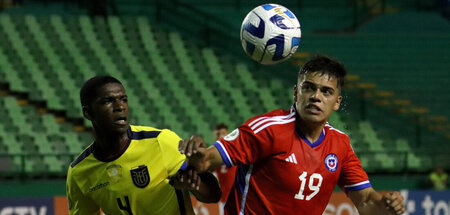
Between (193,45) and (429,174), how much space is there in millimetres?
6252

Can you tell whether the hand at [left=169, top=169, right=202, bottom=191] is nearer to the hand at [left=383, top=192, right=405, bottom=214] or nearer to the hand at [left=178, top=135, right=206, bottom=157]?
the hand at [left=178, top=135, right=206, bottom=157]

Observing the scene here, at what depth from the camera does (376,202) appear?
4980 millimetres

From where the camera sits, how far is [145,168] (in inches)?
212

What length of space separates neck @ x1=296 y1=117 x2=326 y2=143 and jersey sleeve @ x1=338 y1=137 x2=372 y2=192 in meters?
0.28

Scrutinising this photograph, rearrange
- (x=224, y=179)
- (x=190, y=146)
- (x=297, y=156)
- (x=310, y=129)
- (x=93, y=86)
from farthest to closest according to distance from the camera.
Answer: (x=224, y=179)
(x=93, y=86)
(x=310, y=129)
(x=297, y=156)
(x=190, y=146)

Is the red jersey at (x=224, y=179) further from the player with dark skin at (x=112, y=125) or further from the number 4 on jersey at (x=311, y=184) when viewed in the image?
the number 4 on jersey at (x=311, y=184)

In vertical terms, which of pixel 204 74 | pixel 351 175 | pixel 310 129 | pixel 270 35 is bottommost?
pixel 204 74

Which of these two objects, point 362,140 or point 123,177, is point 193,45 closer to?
point 362,140

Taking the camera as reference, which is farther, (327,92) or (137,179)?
(137,179)

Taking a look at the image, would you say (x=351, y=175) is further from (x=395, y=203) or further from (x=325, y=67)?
(x=325, y=67)

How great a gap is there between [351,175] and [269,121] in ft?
2.58

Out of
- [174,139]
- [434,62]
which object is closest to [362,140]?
[434,62]

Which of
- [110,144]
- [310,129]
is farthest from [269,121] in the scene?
[110,144]

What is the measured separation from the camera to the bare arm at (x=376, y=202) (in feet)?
15.5
